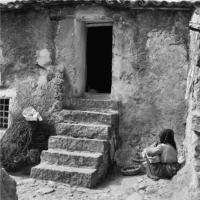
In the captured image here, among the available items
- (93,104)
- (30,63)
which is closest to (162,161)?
(93,104)

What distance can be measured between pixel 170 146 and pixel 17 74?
390 centimetres

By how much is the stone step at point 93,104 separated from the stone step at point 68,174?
64.2 inches

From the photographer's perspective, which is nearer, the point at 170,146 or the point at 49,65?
the point at 170,146

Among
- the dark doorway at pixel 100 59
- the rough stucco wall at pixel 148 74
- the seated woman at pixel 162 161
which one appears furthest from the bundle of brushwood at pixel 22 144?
the dark doorway at pixel 100 59

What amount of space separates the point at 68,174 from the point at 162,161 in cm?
171

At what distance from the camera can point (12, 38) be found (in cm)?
801

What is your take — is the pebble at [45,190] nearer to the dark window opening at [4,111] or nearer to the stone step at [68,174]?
the stone step at [68,174]

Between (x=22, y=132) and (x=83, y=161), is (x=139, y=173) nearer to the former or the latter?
(x=83, y=161)

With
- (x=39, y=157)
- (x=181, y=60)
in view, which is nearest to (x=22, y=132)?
(x=39, y=157)

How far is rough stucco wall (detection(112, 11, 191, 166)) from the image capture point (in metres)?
7.16

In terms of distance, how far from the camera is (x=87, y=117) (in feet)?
23.9

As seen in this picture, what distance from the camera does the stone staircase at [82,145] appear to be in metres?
6.29

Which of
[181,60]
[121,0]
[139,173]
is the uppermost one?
[121,0]

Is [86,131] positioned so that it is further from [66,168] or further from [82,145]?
[66,168]
